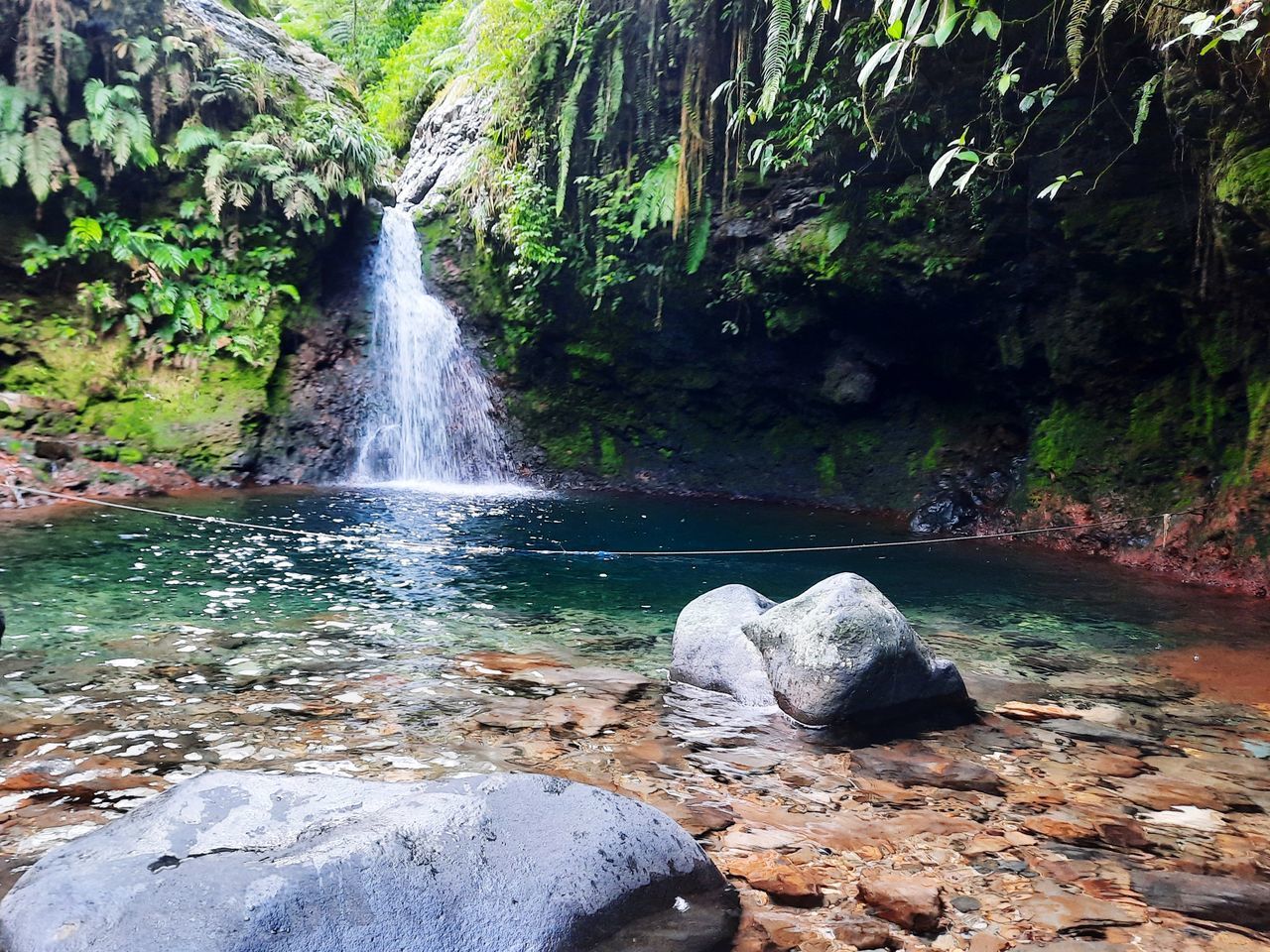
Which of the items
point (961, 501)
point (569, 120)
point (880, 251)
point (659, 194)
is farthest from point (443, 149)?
point (961, 501)

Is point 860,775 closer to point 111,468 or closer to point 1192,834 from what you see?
point 1192,834

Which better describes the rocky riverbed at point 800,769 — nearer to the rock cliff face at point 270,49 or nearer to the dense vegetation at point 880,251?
the dense vegetation at point 880,251

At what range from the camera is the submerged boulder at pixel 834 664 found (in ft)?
11.9

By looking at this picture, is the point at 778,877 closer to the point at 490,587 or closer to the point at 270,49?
the point at 490,587

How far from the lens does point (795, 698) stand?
12.1 feet

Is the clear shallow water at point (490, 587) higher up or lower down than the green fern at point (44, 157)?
lower down

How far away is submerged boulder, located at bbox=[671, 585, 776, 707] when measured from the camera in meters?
3.96

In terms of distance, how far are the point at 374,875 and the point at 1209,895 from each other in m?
2.17

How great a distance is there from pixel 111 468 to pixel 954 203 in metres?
9.94

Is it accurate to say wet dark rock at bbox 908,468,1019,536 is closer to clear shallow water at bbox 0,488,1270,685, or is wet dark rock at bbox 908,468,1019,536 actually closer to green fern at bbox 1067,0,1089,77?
clear shallow water at bbox 0,488,1270,685

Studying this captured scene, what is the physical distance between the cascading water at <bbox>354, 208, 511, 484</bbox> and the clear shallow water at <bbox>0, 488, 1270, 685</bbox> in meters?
3.14

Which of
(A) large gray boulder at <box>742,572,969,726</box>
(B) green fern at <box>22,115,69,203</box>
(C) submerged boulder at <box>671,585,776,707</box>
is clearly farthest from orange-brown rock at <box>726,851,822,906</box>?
(B) green fern at <box>22,115,69,203</box>

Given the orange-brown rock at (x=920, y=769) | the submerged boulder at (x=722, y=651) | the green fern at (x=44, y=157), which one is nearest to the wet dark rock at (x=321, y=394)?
the green fern at (x=44, y=157)

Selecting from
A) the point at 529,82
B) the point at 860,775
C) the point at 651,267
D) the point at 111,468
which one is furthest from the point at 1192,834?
the point at 529,82
